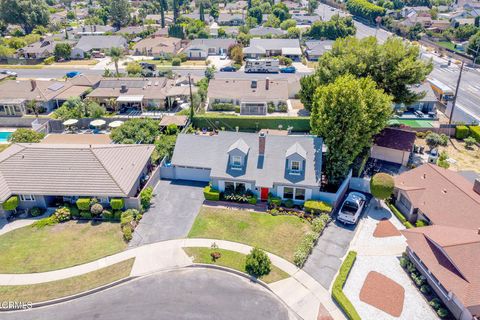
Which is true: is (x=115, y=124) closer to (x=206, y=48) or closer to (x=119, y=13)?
(x=206, y=48)

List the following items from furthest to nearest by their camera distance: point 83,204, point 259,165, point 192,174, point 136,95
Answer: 1. point 136,95
2. point 192,174
3. point 259,165
4. point 83,204

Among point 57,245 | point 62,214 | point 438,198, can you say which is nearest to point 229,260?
point 57,245

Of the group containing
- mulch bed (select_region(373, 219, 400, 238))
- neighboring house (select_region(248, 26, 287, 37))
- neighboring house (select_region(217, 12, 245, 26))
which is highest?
neighboring house (select_region(217, 12, 245, 26))

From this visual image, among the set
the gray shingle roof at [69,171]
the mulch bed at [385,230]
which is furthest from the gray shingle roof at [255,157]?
the mulch bed at [385,230]

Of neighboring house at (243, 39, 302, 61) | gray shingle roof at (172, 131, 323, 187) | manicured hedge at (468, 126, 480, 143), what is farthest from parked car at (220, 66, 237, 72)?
manicured hedge at (468, 126, 480, 143)

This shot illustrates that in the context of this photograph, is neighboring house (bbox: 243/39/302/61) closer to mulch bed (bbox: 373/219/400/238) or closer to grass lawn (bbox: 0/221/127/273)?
mulch bed (bbox: 373/219/400/238)

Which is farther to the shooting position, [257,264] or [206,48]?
[206,48]

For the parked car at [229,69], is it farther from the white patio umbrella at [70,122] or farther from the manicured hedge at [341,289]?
the manicured hedge at [341,289]
